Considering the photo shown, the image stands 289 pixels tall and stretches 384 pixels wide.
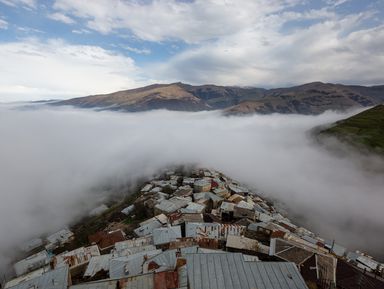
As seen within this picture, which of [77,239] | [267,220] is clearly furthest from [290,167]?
[77,239]

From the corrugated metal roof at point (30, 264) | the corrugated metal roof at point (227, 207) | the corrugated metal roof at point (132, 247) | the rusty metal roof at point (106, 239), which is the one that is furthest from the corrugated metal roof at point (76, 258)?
the corrugated metal roof at point (227, 207)

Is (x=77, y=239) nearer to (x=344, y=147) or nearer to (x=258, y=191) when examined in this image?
(x=258, y=191)

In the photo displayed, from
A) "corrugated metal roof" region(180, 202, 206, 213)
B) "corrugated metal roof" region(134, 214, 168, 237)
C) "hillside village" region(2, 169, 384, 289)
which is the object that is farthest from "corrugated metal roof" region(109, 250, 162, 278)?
"corrugated metal roof" region(180, 202, 206, 213)

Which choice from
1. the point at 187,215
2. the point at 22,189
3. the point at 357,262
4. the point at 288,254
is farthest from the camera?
the point at 22,189

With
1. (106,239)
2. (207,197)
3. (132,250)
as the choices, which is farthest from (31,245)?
(207,197)

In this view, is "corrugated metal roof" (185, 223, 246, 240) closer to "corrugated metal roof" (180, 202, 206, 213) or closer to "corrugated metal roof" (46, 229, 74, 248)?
"corrugated metal roof" (180, 202, 206, 213)

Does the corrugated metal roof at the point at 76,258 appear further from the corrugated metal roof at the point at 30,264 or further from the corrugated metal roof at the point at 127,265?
the corrugated metal roof at the point at 127,265
